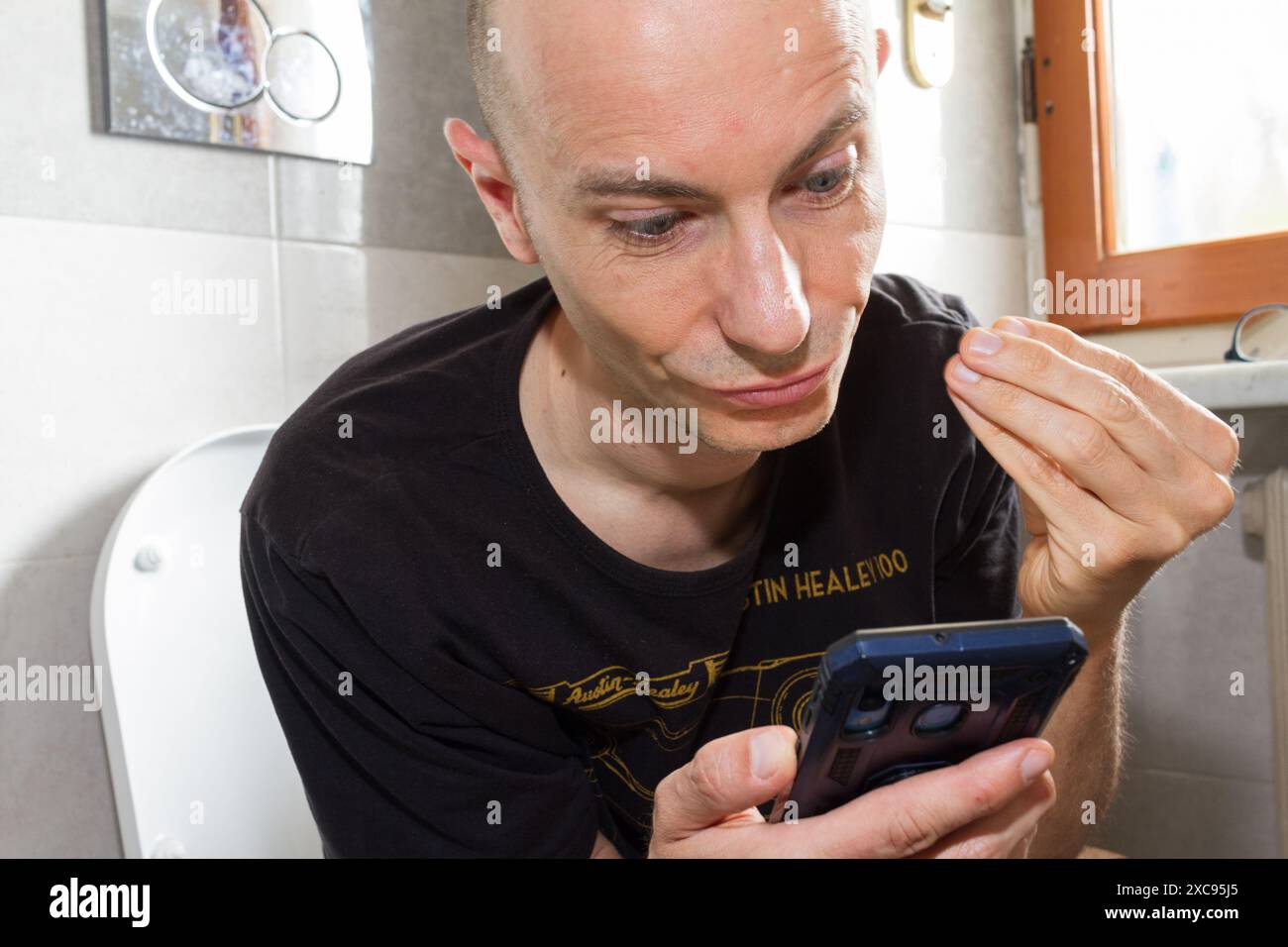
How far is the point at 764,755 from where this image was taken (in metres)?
0.55

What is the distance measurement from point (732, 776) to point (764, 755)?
0.02m

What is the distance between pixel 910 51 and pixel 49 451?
1.21 meters

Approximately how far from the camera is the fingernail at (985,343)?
637 millimetres

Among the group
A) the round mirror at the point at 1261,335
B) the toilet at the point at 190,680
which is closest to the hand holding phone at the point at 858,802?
the toilet at the point at 190,680

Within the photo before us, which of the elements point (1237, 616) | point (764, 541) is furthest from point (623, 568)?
point (1237, 616)

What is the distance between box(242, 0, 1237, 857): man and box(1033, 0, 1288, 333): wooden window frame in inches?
29.1

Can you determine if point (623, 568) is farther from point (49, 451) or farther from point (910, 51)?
point (910, 51)

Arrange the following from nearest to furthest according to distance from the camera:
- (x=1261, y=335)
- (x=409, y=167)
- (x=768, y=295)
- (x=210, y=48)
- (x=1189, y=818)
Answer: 1. (x=768, y=295)
2. (x=210, y=48)
3. (x=409, y=167)
4. (x=1261, y=335)
5. (x=1189, y=818)

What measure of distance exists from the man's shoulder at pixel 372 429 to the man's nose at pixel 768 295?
249 mm

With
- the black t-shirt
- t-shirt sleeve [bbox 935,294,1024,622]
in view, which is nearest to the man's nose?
the black t-shirt

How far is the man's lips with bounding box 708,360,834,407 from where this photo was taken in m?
0.64

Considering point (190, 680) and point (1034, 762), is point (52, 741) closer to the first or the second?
point (190, 680)
